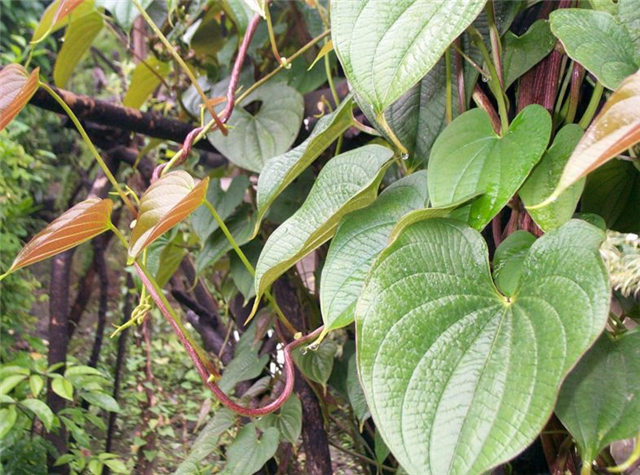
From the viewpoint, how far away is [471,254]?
33cm

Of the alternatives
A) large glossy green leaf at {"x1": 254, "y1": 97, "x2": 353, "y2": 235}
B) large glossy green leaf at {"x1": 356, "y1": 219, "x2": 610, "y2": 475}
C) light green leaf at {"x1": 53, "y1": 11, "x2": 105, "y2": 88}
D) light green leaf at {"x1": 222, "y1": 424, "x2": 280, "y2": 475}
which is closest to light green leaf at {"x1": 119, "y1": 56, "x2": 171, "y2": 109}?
light green leaf at {"x1": 53, "y1": 11, "x2": 105, "y2": 88}

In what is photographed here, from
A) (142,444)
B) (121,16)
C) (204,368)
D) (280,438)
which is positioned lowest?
(142,444)

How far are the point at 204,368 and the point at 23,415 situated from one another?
2.02 feet

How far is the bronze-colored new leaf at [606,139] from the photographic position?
0.20 metres

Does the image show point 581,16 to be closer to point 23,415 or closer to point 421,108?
point 421,108

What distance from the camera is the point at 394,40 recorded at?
0.96ft

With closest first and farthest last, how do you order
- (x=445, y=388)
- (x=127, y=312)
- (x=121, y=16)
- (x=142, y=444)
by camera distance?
(x=445, y=388)
(x=121, y=16)
(x=142, y=444)
(x=127, y=312)

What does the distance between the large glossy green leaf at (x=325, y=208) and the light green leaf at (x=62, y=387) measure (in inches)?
21.4

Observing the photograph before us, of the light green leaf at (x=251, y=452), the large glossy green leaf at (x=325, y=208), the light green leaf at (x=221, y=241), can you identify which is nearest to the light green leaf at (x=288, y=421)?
the light green leaf at (x=251, y=452)

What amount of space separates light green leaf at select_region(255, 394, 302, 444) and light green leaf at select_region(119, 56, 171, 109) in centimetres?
50

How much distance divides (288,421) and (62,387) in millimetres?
374

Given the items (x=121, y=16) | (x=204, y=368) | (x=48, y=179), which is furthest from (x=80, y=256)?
(x=204, y=368)

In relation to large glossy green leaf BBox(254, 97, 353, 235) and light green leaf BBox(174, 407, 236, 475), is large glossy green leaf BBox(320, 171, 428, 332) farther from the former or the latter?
light green leaf BBox(174, 407, 236, 475)

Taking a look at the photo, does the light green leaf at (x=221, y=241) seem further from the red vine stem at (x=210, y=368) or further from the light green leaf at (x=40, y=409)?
the light green leaf at (x=40, y=409)
